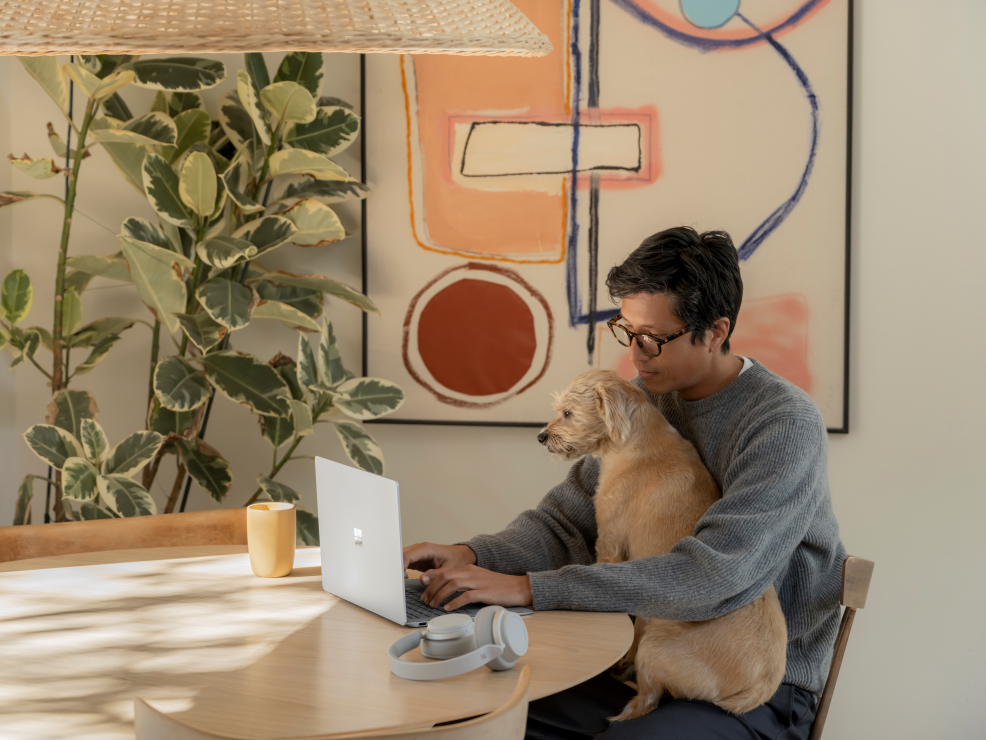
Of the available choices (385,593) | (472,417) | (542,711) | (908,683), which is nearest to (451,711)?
(385,593)

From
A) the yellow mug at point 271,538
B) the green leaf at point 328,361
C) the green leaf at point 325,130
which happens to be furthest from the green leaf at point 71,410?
the yellow mug at point 271,538

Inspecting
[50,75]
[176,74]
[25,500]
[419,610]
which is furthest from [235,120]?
[419,610]

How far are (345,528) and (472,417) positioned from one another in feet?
4.23

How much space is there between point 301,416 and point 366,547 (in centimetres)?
107

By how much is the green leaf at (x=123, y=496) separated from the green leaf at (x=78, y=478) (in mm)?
32

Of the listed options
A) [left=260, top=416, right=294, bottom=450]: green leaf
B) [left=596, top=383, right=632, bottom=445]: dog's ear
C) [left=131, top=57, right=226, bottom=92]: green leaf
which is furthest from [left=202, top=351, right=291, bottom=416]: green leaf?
[left=596, top=383, right=632, bottom=445]: dog's ear

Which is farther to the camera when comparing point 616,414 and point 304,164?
point 304,164

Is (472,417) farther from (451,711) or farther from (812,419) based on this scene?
(451,711)

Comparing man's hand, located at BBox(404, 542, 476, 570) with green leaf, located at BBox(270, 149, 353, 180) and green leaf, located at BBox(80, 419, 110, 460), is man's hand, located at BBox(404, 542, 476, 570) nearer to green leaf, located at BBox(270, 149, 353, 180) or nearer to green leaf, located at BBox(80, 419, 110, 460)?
green leaf, located at BBox(80, 419, 110, 460)

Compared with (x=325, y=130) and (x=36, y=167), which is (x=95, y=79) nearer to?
(x=36, y=167)

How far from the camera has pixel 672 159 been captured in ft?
8.11

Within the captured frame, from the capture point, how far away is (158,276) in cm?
225

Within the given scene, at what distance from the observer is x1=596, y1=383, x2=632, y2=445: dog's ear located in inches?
64.9

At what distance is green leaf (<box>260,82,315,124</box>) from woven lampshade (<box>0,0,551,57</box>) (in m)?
1.37
